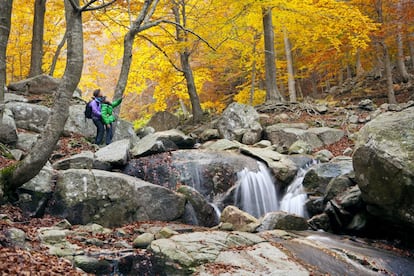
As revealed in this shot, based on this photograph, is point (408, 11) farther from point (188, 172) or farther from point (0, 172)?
point (0, 172)

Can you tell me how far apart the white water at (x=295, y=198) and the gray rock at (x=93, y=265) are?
21.1ft

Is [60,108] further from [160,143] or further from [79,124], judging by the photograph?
[79,124]

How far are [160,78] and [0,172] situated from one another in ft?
43.0

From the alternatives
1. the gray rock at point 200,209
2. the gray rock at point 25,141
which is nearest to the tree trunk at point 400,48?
the gray rock at point 200,209

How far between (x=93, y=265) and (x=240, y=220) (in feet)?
12.6

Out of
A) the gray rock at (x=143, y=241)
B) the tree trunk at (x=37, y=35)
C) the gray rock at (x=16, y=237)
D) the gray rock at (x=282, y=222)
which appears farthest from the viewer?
the tree trunk at (x=37, y=35)

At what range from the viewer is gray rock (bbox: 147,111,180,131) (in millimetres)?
19062

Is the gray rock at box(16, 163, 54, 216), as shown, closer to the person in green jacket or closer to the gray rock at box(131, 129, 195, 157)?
the gray rock at box(131, 129, 195, 157)

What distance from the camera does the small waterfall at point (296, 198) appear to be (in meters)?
10.4

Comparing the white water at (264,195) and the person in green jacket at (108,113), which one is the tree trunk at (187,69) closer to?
the person in green jacket at (108,113)

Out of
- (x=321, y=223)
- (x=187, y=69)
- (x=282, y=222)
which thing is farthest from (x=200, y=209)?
(x=187, y=69)

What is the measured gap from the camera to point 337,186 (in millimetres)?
9477

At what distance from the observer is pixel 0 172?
23.0ft

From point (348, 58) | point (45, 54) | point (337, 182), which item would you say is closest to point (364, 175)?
point (337, 182)
